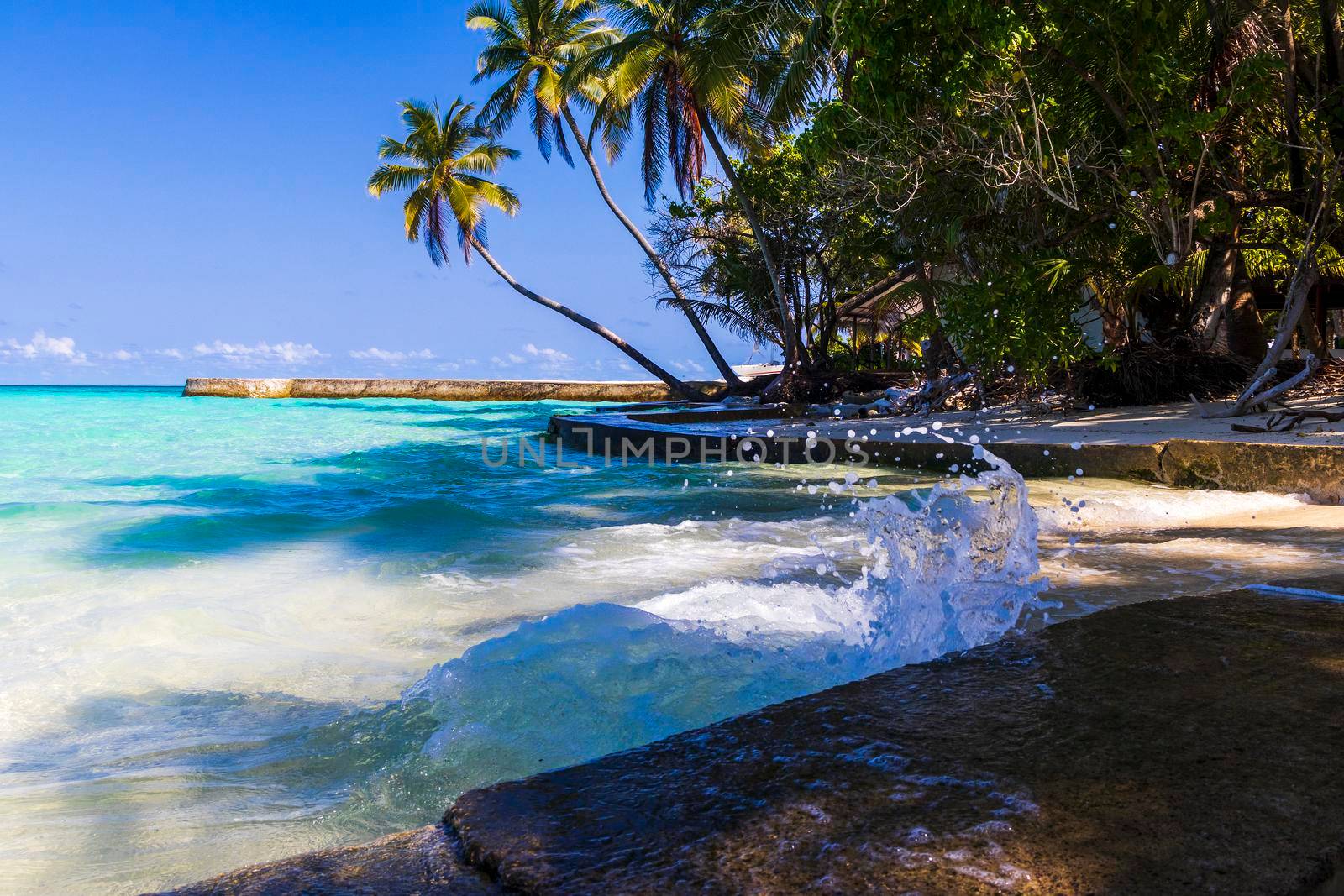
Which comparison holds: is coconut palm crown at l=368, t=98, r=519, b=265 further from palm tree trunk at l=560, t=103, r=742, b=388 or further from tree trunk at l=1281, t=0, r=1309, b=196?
tree trunk at l=1281, t=0, r=1309, b=196

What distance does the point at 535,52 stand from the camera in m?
24.2

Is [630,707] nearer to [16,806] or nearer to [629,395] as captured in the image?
[16,806]

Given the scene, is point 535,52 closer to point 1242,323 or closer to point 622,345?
point 622,345

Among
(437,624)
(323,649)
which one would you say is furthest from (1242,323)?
(323,649)

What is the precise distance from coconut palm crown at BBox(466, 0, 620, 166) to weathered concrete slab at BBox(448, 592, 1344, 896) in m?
23.4

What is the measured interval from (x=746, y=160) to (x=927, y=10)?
12071 mm

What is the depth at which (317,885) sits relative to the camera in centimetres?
125

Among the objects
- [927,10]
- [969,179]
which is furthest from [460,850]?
[969,179]

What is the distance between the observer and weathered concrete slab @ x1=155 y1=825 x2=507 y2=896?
1234mm

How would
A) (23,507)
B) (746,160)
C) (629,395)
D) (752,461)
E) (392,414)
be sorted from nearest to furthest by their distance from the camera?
(23,507)
(752,461)
(746,160)
(392,414)
(629,395)

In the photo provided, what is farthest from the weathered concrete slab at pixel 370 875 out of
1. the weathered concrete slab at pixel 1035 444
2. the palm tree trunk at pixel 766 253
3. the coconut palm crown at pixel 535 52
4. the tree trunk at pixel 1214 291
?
the coconut palm crown at pixel 535 52

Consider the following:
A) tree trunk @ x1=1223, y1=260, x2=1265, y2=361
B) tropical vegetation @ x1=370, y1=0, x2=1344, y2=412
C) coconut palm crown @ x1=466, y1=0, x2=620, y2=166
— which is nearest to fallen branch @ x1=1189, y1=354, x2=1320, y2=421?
tropical vegetation @ x1=370, y1=0, x2=1344, y2=412

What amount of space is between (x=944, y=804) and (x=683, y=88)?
20937 mm

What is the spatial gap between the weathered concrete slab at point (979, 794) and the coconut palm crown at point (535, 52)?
76.7 feet
